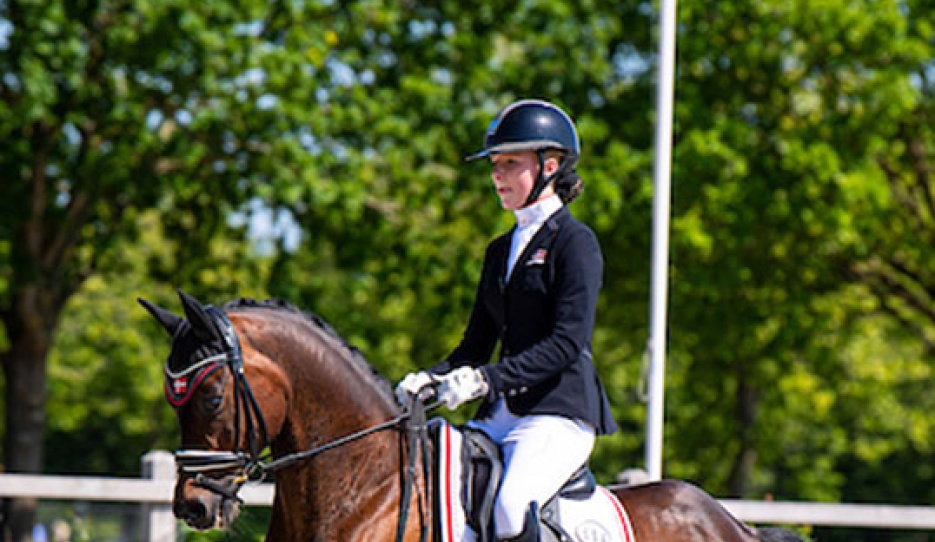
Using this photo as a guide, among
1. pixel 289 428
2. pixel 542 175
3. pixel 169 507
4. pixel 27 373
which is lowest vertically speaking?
pixel 169 507

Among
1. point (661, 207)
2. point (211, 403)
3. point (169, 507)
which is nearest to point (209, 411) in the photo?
point (211, 403)

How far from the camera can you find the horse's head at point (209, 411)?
4.04m

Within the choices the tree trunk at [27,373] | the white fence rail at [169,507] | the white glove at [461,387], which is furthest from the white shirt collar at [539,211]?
the tree trunk at [27,373]

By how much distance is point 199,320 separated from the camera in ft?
13.2

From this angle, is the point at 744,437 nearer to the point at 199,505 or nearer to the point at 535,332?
the point at 535,332

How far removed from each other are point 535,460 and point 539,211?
83cm

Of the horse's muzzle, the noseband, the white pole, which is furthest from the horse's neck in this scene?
the white pole

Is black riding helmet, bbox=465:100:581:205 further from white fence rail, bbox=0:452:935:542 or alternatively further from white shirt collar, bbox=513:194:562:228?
white fence rail, bbox=0:452:935:542

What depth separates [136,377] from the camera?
2936 cm

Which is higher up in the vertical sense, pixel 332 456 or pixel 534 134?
pixel 534 134

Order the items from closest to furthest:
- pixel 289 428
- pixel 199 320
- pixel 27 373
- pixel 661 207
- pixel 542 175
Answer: pixel 199 320, pixel 289 428, pixel 542 175, pixel 661 207, pixel 27 373

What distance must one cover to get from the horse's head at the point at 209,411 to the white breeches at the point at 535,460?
81 cm

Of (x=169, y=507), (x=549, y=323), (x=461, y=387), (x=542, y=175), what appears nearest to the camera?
(x=461, y=387)

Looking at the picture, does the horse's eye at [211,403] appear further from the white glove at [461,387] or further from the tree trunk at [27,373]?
the tree trunk at [27,373]
